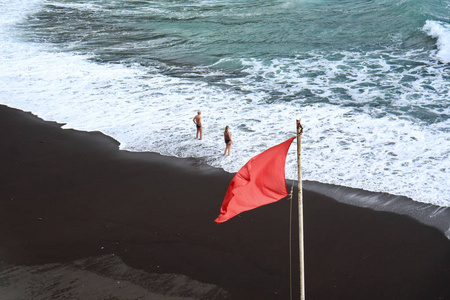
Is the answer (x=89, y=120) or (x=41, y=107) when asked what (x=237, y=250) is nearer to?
(x=89, y=120)

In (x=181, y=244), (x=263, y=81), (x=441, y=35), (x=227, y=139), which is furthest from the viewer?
(x=441, y=35)

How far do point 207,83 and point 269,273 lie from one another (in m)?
15.9

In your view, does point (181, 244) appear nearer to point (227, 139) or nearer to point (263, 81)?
point (227, 139)

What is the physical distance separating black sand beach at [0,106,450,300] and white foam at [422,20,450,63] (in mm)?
18891

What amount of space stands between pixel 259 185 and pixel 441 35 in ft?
92.3

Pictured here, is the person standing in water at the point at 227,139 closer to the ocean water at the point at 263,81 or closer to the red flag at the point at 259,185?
the ocean water at the point at 263,81

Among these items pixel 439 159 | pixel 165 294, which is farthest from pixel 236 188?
pixel 439 159

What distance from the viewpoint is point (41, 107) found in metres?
21.8

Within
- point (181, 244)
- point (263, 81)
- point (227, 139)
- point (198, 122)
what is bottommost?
point (181, 244)

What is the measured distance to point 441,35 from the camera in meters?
30.4

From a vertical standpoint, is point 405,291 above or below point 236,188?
below

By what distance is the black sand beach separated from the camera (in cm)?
1040

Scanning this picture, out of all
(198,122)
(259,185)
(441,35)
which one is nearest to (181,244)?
(259,185)

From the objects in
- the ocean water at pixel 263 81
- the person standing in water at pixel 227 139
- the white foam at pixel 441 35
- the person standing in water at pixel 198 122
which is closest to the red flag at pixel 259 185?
the ocean water at pixel 263 81
